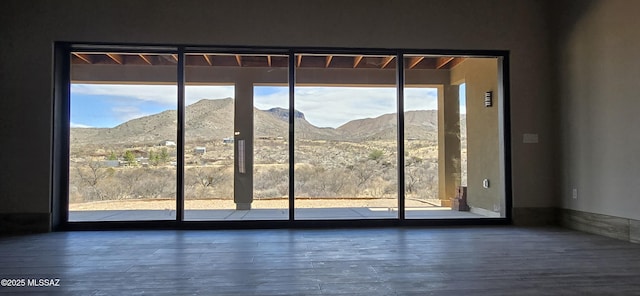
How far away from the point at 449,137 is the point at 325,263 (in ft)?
11.5

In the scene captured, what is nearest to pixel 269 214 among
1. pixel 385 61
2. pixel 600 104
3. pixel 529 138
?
pixel 385 61

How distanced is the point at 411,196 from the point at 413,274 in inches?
101

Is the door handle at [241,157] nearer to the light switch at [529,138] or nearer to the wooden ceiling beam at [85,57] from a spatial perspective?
the wooden ceiling beam at [85,57]

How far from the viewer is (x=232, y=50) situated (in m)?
5.00

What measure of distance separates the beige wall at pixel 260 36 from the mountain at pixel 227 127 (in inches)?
25.7

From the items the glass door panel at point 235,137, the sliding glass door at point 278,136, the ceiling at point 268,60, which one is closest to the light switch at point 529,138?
the sliding glass door at point 278,136

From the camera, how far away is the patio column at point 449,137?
19.1 feet

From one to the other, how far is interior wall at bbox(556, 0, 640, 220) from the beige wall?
293 millimetres

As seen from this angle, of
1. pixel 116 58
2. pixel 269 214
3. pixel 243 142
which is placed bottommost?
pixel 269 214

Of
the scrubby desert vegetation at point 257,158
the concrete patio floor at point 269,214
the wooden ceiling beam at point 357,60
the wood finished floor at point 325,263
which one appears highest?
the wooden ceiling beam at point 357,60

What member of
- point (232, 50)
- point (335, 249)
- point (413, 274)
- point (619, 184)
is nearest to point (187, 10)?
point (232, 50)

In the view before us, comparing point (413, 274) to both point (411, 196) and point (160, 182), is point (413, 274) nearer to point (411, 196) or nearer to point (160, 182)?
point (411, 196)

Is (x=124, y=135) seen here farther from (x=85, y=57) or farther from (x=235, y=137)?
(x=235, y=137)

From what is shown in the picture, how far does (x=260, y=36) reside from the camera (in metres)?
4.95
